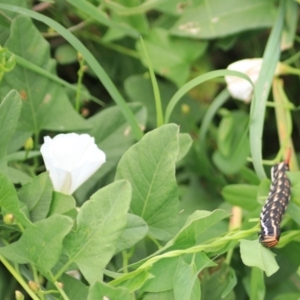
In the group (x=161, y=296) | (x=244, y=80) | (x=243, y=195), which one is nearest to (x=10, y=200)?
(x=161, y=296)

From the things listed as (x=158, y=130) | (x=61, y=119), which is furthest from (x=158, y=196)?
(x=61, y=119)

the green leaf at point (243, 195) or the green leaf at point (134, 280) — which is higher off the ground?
the green leaf at point (134, 280)

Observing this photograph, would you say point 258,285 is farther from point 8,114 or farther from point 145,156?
point 8,114

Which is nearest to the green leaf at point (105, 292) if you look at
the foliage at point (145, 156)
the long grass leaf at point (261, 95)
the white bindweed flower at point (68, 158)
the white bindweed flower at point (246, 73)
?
the foliage at point (145, 156)

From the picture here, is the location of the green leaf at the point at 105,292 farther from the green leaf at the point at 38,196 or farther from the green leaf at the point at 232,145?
the green leaf at the point at 232,145

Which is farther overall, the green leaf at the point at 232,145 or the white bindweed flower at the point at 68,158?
the green leaf at the point at 232,145

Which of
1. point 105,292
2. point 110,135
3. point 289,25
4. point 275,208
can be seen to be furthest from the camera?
point 289,25

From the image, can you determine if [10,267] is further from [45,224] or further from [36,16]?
[36,16]

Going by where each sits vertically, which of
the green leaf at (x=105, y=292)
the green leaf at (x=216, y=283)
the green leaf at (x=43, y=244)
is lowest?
the green leaf at (x=216, y=283)
